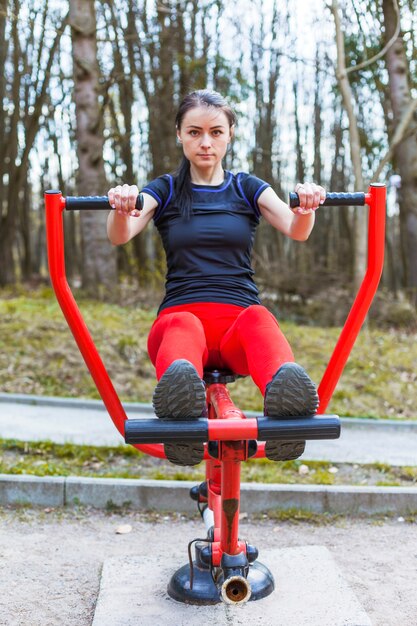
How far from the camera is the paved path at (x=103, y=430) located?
17.3ft

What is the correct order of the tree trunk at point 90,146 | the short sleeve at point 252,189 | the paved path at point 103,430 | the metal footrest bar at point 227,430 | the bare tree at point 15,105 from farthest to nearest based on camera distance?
the bare tree at point 15,105 → the tree trunk at point 90,146 → the paved path at point 103,430 → the short sleeve at point 252,189 → the metal footrest bar at point 227,430

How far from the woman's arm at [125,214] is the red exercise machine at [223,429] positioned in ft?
0.21

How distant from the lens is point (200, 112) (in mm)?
2799

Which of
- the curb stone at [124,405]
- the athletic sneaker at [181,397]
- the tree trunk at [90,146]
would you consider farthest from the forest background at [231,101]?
the athletic sneaker at [181,397]

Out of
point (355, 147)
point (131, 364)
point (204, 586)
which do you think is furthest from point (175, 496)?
point (355, 147)

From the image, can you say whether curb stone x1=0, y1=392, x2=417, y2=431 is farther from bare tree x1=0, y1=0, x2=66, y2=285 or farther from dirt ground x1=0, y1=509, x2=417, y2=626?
bare tree x1=0, y1=0, x2=66, y2=285

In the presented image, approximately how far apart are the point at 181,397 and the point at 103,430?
3.64 m

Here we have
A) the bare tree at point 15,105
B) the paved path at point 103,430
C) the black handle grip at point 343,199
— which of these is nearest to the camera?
the black handle grip at point 343,199

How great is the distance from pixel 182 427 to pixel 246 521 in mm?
2166

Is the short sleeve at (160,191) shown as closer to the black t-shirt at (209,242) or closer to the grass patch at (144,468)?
the black t-shirt at (209,242)

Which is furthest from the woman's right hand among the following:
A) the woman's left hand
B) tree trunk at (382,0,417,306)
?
tree trunk at (382,0,417,306)

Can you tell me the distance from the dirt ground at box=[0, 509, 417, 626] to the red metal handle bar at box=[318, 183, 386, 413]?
0.97 metres

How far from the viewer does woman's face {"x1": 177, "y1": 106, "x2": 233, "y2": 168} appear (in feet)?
9.20

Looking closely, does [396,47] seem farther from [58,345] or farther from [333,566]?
[333,566]
